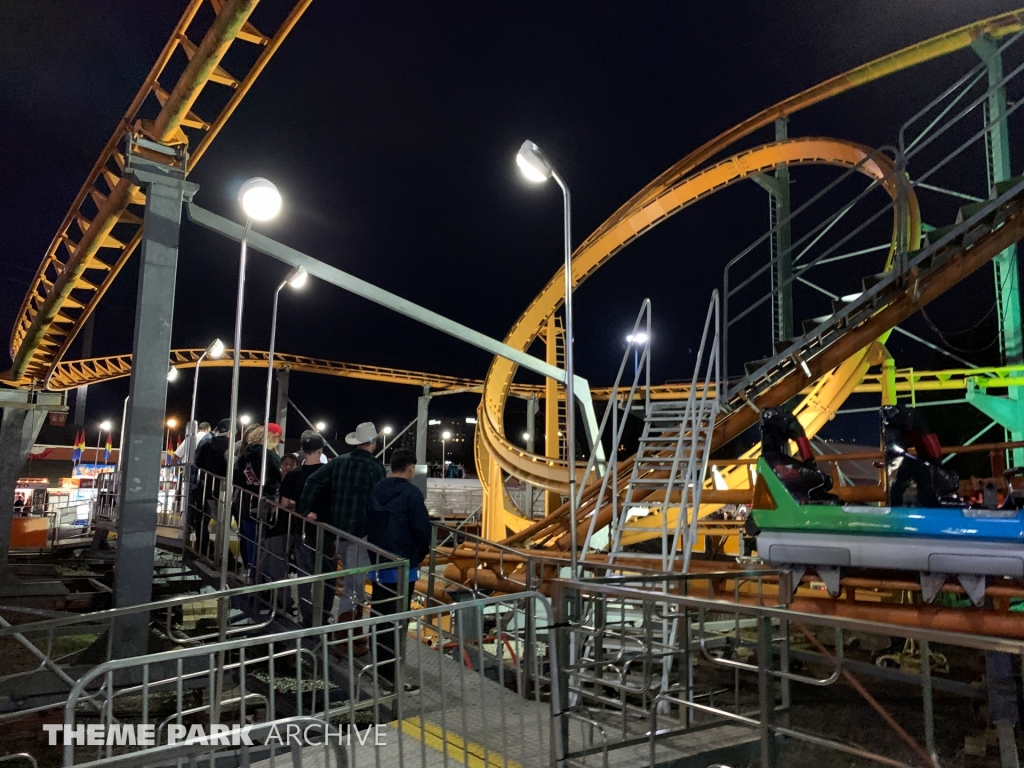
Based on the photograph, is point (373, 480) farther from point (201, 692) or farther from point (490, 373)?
point (490, 373)

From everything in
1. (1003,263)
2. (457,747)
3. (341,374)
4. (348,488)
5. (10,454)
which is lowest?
(457,747)

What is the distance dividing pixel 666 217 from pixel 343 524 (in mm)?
11072

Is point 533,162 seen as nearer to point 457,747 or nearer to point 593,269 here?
point 457,747

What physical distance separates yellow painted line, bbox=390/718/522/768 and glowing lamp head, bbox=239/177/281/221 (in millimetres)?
5187

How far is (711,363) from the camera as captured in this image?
935 cm

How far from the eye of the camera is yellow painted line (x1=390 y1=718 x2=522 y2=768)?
15.2 ft

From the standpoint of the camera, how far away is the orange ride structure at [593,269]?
26.0 ft

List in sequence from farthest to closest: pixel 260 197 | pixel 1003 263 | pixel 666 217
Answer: pixel 666 217 < pixel 1003 263 < pixel 260 197

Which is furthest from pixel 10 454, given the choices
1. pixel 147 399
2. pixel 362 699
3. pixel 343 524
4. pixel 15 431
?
pixel 362 699

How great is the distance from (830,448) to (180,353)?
27.0 meters

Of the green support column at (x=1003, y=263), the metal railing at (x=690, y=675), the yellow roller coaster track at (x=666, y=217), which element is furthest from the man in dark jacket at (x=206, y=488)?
the green support column at (x=1003, y=263)

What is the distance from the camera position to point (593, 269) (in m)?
17.0

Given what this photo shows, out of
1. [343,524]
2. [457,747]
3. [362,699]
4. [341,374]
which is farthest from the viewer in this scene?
[341,374]

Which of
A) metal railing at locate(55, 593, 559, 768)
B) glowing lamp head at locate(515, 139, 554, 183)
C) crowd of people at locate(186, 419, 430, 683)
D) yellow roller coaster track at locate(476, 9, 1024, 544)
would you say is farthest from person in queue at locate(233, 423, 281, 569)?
glowing lamp head at locate(515, 139, 554, 183)
